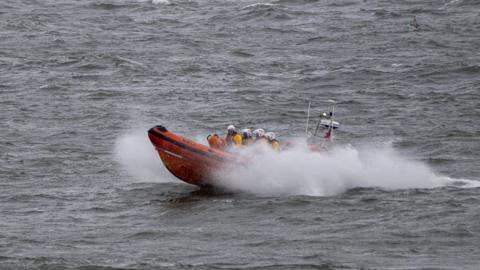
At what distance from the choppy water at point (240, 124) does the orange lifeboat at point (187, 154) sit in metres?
0.74

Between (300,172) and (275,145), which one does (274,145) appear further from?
(300,172)

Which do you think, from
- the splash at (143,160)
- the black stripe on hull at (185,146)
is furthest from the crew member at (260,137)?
the splash at (143,160)

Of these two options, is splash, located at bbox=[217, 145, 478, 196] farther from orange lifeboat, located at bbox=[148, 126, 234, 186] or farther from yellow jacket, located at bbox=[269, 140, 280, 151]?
orange lifeboat, located at bbox=[148, 126, 234, 186]

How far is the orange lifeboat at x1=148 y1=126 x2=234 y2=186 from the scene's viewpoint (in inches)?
1051

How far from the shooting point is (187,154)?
26.8 m

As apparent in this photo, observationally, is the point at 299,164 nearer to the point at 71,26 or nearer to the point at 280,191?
the point at 280,191

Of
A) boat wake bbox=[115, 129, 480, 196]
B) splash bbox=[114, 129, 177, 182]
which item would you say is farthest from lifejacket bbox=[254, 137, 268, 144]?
splash bbox=[114, 129, 177, 182]

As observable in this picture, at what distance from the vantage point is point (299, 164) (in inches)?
1074

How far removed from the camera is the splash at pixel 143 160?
28.9 metres

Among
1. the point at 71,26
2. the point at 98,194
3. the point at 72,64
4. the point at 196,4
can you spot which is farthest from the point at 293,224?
the point at 196,4

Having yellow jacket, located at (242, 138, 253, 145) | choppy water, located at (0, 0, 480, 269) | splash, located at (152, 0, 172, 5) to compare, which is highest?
splash, located at (152, 0, 172, 5)

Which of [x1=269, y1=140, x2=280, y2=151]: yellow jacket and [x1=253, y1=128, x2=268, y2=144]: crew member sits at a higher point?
[x1=253, y1=128, x2=268, y2=144]: crew member

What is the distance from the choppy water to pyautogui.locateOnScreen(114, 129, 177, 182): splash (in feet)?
0.19

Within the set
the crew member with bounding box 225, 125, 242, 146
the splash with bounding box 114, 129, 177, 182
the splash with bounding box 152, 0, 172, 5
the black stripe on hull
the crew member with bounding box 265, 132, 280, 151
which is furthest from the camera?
the splash with bounding box 152, 0, 172, 5
